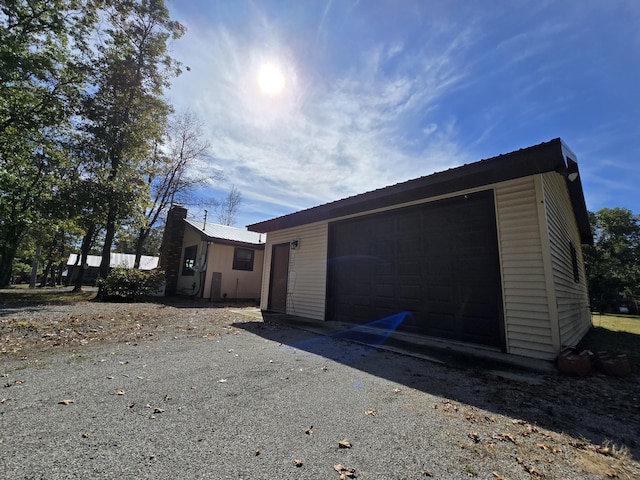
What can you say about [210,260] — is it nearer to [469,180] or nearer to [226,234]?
[226,234]

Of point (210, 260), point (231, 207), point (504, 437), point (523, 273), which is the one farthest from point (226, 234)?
point (504, 437)

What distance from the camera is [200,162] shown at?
20.1 meters

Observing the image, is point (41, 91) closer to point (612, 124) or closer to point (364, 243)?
point (364, 243)

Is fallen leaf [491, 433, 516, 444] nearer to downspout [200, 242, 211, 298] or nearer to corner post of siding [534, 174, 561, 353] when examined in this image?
corner post of siding [534, 174, 561, 353]

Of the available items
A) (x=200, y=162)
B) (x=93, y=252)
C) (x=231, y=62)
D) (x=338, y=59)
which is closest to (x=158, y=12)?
(x=200, y=162)

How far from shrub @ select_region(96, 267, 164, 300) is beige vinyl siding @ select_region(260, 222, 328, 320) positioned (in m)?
6.62

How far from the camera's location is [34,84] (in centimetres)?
1112

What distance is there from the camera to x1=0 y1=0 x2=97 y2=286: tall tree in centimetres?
1023

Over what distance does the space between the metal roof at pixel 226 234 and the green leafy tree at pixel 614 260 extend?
20.0 m

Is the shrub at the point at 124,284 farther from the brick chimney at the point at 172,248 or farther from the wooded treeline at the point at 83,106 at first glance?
the brick chimney at the point at 172,248

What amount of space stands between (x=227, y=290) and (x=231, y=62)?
10.1 m

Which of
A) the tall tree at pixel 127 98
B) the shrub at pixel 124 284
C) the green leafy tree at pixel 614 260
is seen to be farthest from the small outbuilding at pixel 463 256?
the green leafy tree at pixel 614 260

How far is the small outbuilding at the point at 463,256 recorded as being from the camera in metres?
4.28

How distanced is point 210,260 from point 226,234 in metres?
1.81
